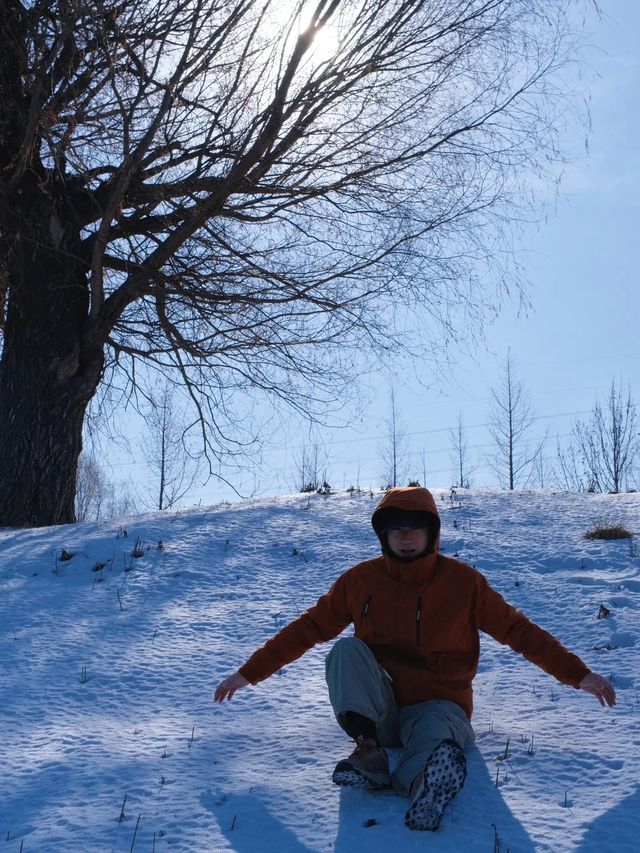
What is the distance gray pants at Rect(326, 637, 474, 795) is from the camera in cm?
280

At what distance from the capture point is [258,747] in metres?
3.37

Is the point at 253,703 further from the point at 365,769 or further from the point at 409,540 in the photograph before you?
the point at 409,540

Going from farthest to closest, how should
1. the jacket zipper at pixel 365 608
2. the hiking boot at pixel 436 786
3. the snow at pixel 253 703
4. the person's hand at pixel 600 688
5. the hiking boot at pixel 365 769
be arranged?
the jacket zipper at pixel 365 608, the person's hand at pixel 600 688, the hiking boot at pixel 365 769, the snow at pixel 253 703, the hiking boot at pixel 436 786

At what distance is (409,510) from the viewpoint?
3.18m

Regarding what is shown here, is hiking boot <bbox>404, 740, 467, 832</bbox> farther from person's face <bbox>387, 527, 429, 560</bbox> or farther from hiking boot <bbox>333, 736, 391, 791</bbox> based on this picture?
person's face <bbox>387, 527, 429, 560</bbox>

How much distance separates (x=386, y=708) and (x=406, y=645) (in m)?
0.26

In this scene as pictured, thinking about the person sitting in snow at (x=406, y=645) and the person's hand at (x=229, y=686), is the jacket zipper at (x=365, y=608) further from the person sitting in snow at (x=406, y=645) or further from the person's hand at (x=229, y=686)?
the person's hand at (x=229, y=686)

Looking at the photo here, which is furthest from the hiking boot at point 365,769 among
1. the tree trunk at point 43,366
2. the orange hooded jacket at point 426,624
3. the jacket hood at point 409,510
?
the tree trunk at point 43,366

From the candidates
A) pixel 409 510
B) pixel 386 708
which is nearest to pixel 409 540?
pixel 409 510

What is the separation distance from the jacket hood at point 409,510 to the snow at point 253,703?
0.85 metres

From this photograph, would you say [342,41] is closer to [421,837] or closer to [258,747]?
[258,747]

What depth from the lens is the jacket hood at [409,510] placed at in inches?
125

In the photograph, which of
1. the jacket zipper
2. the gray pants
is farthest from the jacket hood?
the gray pants

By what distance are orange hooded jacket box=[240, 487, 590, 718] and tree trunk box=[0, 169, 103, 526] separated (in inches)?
224
